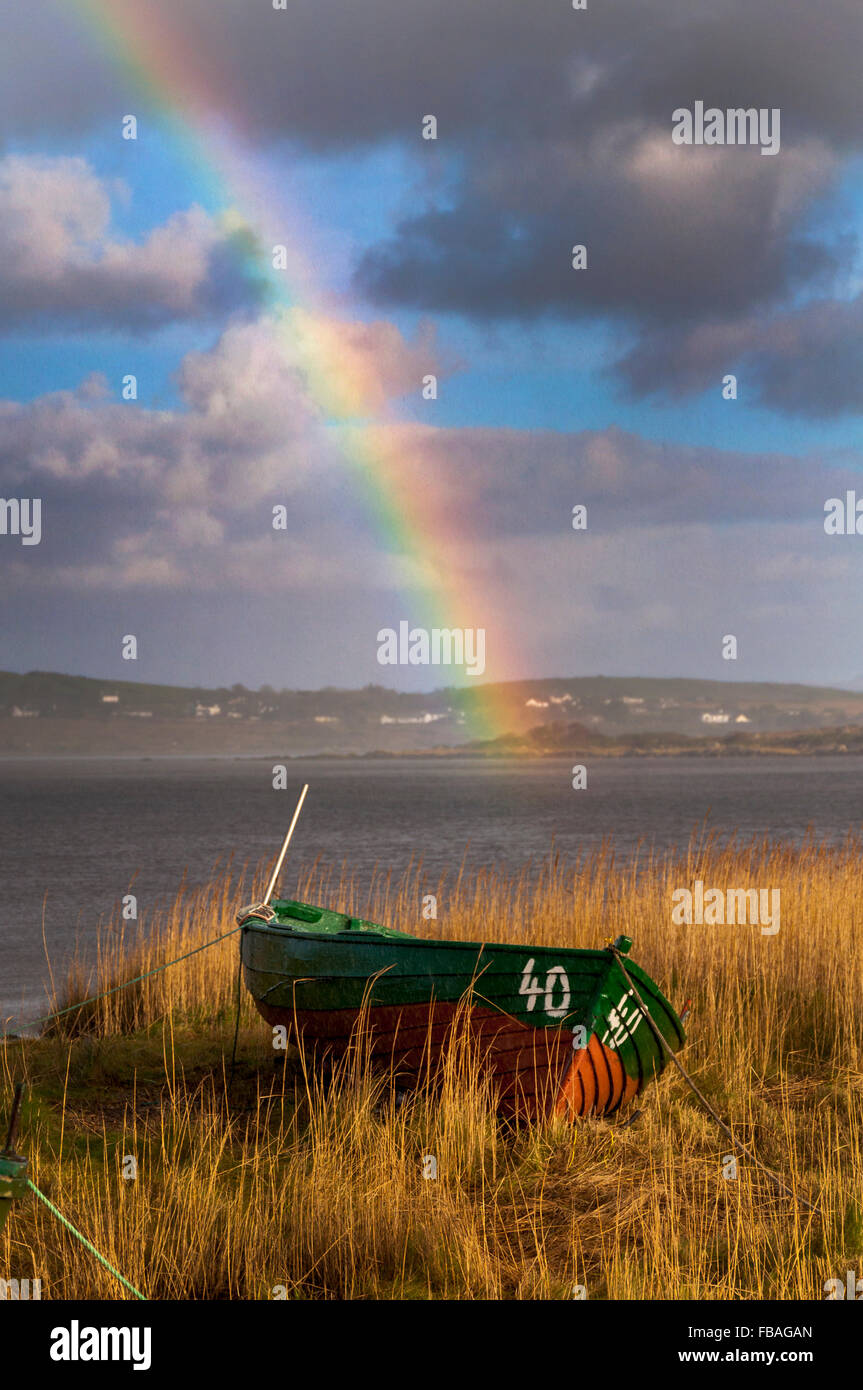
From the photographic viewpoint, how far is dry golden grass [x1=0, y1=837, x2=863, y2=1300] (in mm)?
5785

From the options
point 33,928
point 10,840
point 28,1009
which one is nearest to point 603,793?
point 10,840

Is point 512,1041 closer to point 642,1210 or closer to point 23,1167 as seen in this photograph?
point 642,1210

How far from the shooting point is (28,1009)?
15312 millimetres

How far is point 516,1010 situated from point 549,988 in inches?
10.7

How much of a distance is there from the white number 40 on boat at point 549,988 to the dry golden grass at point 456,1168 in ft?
1.91

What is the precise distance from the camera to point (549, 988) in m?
7.46

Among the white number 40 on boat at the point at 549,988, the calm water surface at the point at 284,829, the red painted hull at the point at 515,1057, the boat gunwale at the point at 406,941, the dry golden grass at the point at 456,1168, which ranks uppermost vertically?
A: the boat gunwale at the point at 406,941

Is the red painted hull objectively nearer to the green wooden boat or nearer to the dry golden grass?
the green wooden boat

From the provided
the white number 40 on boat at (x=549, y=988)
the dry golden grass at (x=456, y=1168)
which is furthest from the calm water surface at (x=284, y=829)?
the white number 40 on boat at (x=549, y=988)

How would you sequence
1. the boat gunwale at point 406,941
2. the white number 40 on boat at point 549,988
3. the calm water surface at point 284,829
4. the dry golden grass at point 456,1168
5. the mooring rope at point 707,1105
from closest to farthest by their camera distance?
1. the dry golden grass at point 456,1168
2. the mooring rope at point 707,1105
3. the boat gunwale at point 406,941
4. the white number 40 on boat at point 549,988
5. the calm water surface at point 284,829

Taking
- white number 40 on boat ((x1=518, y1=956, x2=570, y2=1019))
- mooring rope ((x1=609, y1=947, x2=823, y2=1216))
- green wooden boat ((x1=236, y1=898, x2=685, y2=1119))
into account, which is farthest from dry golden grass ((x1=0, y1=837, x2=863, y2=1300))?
white number 40 on boat ((x1=518, y1=956, x2=570, y2=1019))

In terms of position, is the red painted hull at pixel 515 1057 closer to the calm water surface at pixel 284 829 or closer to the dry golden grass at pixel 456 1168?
the dry golden grass at pixel 456 1168

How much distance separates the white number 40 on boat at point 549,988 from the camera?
24.3 ft

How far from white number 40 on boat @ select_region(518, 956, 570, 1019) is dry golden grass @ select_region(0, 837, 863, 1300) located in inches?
22.9
